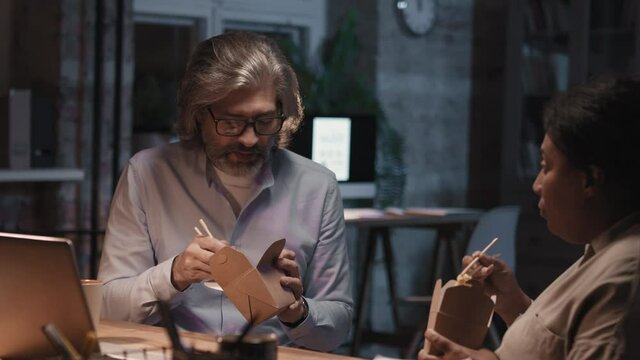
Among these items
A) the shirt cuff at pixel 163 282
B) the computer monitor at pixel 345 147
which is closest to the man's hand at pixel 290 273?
the shirt cuff at pixel 163 282

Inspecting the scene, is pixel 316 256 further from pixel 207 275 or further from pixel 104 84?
pixel 104 84

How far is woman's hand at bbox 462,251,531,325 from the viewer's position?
5.91ft

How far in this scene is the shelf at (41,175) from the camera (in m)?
4.45

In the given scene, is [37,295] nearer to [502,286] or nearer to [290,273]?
[290,273]

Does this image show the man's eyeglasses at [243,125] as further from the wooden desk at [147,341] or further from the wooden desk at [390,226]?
the wooden desk at [390,226]

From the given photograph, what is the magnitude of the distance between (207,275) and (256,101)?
46 cm

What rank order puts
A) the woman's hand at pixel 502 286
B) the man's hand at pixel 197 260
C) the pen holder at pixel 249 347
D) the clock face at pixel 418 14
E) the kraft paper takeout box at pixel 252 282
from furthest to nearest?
the clock face at pixel 418 14, the man's hand at pixel 197 260, the kraft paper takeout box at pixel 252 282, the woman's hand at pixel 502 286, the pen holder at pixel 249 347

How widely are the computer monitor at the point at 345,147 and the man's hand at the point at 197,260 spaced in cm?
340

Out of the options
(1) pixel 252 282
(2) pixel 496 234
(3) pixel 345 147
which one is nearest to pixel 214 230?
(1) pixel 252 282

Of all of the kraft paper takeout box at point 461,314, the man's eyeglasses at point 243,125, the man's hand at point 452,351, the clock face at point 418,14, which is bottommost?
the man's hand at point 452,351

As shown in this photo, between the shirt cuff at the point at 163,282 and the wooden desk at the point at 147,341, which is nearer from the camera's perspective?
the wooden desk at the point at 147,341

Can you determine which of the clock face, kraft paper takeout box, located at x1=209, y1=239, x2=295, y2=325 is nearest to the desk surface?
the clock face

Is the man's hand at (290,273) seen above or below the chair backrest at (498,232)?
above

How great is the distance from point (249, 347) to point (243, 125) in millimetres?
1127
